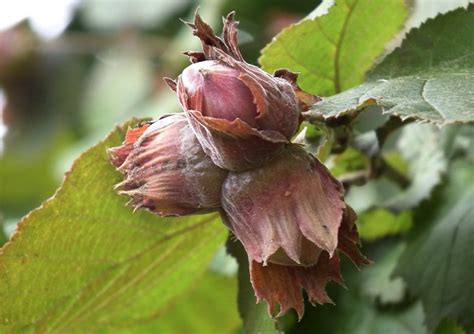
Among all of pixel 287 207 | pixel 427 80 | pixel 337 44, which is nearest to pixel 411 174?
pixel 337 44

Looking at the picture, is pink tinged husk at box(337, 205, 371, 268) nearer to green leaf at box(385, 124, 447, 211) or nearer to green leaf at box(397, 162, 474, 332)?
green leaf at box(397, 162, 474, 332)

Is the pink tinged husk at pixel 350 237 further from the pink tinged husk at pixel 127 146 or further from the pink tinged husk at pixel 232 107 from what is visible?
the pink tinged husk at pixel 127 146

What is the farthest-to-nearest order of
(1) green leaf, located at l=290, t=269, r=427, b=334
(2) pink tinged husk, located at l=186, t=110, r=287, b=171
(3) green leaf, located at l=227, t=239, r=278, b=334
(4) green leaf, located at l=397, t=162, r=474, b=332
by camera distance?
1. (1) green leaf, located at l=290, t=269, r=427, b=334
2. (4) green leaf, located at l=397, t=162, r=474, b=332
3. (3) green leaf, located at l=227, t=239, r=278, b=334
4. (2) pink tinged husk, located at l=186, t=110, r=287, b=171

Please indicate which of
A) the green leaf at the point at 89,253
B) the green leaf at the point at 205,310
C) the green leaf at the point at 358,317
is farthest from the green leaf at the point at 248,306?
the green leaf at the point at 205,310

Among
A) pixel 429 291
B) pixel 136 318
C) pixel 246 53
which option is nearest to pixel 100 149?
pixel 136 318

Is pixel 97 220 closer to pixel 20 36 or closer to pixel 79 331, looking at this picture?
pixel 79 331

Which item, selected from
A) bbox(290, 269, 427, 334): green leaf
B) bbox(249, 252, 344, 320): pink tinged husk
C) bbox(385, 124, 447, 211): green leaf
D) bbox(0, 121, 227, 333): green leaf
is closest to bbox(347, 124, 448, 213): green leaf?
bbox(385, 124, 447, 211): green leaf
